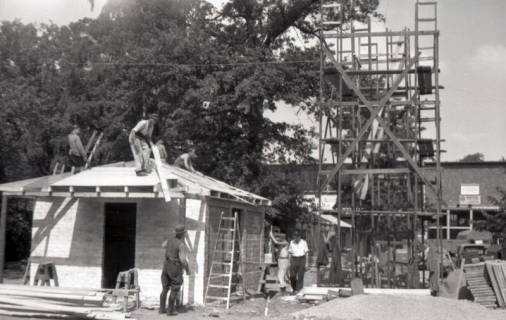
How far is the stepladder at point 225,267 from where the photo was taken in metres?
15.6

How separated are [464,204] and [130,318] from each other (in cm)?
3766

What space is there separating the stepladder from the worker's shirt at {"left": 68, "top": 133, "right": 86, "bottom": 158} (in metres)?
4.00

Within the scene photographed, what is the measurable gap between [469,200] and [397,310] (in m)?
35.2

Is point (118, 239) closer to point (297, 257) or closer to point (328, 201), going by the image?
point (297, 257)

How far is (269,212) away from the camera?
2689cm

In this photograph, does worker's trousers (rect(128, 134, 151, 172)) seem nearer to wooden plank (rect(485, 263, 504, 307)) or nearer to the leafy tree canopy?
wooden plank (rect(485, 263, 504, 307))

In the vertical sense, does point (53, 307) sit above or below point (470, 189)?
below

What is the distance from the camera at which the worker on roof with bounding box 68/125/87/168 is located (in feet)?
55.4

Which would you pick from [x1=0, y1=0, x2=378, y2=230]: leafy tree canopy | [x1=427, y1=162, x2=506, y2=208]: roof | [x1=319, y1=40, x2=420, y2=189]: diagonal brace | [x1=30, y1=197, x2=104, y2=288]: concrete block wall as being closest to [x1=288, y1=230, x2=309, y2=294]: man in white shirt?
[x1=319, y1=40, x2=420, y2=189]: diagonal brace

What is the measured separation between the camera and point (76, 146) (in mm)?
17000

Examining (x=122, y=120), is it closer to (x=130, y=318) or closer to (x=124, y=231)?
(x=124, y=231)

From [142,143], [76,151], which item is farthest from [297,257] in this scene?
[76,151]

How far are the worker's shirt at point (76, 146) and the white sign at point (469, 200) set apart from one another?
3493 cm

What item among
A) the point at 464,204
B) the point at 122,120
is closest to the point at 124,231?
the point at 122,120
